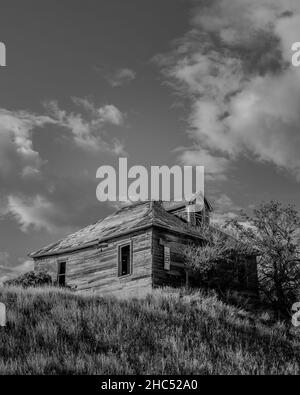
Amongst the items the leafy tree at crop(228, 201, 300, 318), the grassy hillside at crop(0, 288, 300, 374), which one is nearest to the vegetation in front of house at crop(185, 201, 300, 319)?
the leafy tree at crop(228, 201, 300, 318)

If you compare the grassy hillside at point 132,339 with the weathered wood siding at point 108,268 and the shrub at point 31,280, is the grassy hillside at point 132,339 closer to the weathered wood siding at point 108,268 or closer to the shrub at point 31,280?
the weathered wood siding at point 108,268

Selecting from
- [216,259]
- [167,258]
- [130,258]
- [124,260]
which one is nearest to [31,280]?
[124,260]

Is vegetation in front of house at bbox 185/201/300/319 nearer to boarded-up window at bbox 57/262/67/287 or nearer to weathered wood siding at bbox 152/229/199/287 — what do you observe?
weathered wood siding at bbox 152/229/199/287

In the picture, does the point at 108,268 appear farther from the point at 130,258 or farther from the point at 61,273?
the point at 61,273

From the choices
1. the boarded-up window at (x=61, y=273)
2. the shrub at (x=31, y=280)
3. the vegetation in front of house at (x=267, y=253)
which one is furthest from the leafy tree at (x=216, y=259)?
the boarded-up window at (x=61, y=273)

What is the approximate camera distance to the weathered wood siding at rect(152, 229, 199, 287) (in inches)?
940

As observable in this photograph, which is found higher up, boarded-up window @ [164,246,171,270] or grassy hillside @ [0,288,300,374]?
boarded-up window @ [164,246,171,270]

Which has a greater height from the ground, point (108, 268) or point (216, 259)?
point (216, 259)

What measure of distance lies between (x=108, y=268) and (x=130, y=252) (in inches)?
73.2

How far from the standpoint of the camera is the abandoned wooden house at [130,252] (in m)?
24.2

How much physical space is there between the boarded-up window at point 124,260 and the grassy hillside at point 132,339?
7.06m

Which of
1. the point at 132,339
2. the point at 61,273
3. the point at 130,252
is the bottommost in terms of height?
the point at 132,339

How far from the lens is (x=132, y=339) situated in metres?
13.2

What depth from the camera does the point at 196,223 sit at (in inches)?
1136
